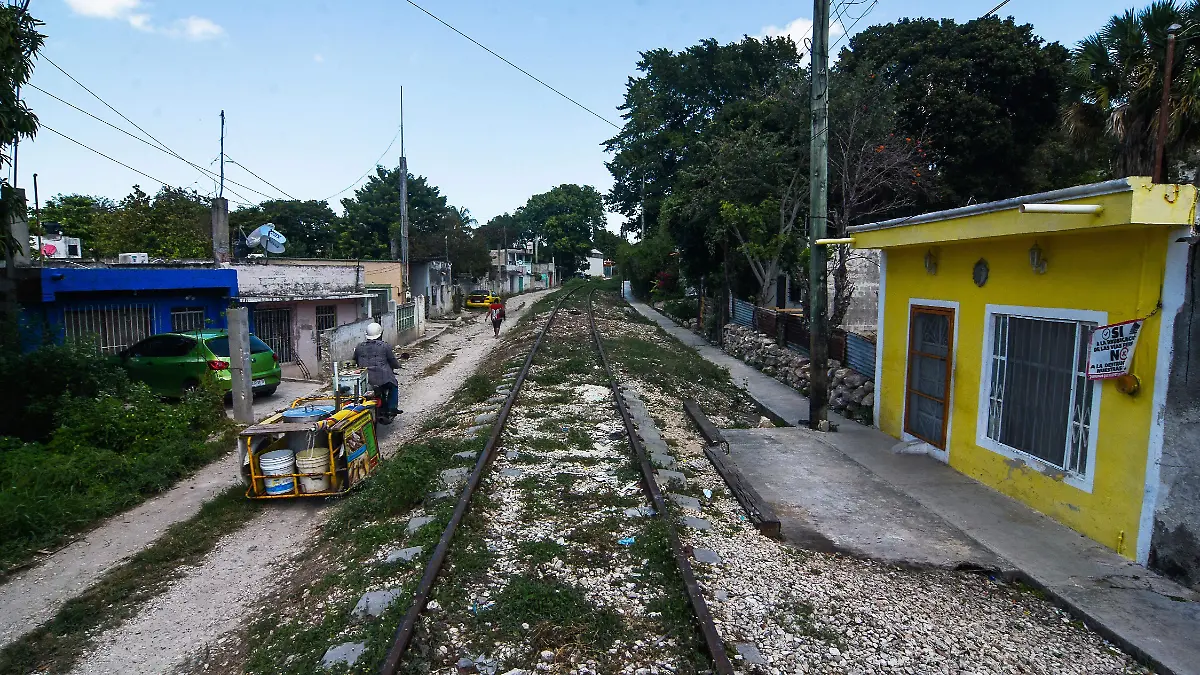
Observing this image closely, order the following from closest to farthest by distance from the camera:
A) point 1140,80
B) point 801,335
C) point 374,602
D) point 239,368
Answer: point 374,602, point 1140,80, point 239,368, point 801,335

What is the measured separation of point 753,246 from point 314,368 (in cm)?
1200

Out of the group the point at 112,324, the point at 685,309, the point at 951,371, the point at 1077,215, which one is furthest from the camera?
the point at 685,309

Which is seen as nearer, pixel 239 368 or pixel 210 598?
pixel 210 598

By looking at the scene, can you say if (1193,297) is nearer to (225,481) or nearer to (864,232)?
(864,232)

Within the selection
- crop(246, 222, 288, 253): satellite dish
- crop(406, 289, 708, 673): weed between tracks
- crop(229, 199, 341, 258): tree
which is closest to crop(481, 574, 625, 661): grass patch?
crop(406, 289, 708, 673): weed between tracks

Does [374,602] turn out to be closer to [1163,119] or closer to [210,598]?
[210,598]

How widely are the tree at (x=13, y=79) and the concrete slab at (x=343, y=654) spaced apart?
25.3ft

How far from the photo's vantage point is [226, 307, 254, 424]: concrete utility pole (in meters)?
11.0

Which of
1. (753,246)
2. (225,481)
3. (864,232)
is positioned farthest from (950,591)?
(753,246)

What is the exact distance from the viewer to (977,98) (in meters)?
22.9

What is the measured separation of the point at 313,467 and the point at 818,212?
7.69m

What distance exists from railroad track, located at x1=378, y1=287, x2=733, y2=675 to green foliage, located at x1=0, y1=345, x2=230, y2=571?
389 cm

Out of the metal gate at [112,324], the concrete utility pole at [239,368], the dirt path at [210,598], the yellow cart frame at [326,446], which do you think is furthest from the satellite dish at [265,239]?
the dirt path at [210,598]

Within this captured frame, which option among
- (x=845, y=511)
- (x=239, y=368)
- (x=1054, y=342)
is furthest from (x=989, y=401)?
(x=239, y=368)
